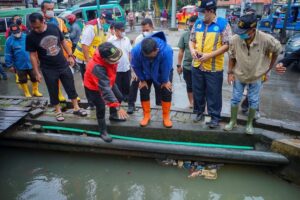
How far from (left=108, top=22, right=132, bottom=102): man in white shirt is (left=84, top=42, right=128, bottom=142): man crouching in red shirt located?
925 millimetres

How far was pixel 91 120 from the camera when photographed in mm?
4672

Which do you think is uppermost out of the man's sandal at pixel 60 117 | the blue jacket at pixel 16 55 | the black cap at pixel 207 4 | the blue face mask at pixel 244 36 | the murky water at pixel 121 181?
the black cap at pixel 207 4

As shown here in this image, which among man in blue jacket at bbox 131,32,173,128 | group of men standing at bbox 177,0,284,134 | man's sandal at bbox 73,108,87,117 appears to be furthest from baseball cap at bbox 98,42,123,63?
man's sandal at bbox 73,108,87,117

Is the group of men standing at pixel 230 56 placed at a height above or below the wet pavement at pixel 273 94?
above

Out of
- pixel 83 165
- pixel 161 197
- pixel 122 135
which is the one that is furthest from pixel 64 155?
pixel 161 197

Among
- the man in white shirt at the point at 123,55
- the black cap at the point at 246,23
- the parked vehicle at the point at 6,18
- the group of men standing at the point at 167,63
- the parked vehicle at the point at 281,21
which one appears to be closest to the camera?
the black cap at the point at 246,23

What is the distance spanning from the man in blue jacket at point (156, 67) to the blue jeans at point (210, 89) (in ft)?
1.49

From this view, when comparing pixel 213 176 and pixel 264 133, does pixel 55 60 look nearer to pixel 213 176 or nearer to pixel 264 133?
pixel 213 176

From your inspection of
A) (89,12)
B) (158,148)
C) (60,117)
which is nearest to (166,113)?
(158,148)

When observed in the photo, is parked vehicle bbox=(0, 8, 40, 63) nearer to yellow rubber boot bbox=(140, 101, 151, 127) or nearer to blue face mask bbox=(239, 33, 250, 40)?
yellow rubber boot bbox=(140, 101, 151, 127)

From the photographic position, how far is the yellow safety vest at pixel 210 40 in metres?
3.83

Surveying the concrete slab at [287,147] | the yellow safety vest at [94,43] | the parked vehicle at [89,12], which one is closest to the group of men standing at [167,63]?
the yellow safety vest at [94,43]

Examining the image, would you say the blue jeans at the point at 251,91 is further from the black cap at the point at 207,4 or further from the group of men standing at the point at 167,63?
the black cap at the point at 207,4

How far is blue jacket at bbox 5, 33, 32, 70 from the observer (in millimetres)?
6230
